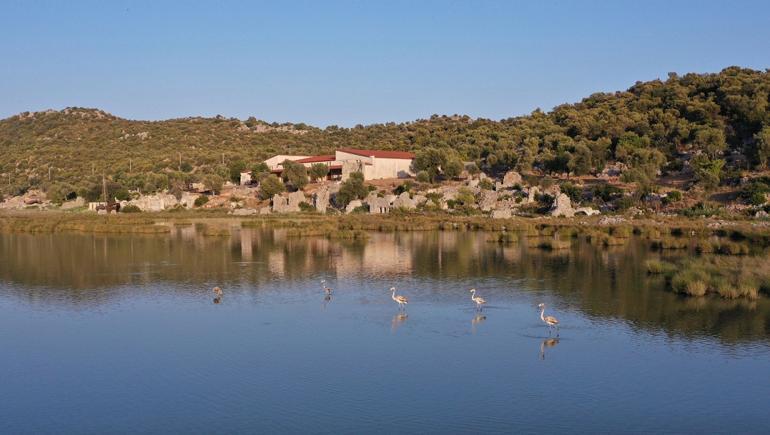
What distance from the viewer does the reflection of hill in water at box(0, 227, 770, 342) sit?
65.7ft

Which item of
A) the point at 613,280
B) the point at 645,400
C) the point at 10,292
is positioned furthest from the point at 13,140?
the point at 645,400

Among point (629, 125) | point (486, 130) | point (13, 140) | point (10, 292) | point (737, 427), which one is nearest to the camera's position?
point (737, 427)

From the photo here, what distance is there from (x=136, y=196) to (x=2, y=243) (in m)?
33.4

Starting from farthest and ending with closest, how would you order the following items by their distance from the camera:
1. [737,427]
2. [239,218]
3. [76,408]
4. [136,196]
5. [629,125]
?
[629,125] → [136,196] → [239,218] → [76,408] → [737,427]

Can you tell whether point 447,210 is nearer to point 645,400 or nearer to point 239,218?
point 239,218

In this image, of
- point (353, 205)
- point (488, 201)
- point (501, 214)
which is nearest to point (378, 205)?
point (353, 205)

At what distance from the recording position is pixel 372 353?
15.6 metres

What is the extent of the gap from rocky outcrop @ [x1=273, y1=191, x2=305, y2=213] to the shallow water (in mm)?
35458

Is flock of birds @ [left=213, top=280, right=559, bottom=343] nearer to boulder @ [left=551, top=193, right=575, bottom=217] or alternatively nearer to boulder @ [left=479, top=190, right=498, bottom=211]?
boulder @ [left=551, top=193, right=575, bottom=217]

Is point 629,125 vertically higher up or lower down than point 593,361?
higher up

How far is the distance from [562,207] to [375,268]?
29047mm

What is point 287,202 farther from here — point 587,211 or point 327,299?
point 327,299

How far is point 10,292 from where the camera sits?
23844mm

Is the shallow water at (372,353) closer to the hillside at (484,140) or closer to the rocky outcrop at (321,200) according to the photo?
the rocky outcrop at (321,200)
